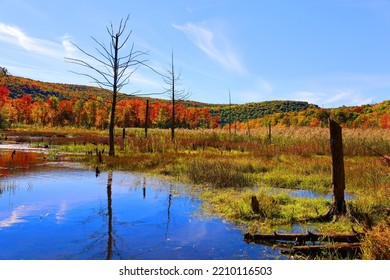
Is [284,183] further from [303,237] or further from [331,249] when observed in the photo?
[331,249]

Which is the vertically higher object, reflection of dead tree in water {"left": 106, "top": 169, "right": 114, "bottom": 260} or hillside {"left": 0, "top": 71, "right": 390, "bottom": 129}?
hillside {"left": 0, "top": 71, "right": 390, "bottom": 129}

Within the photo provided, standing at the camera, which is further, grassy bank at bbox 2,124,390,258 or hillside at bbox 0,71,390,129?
hillside at bbox 0,71,390,129

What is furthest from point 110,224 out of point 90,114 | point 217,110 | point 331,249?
point 217,110

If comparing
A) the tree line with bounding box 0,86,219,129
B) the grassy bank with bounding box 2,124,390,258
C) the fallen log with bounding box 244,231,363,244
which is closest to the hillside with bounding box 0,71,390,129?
the tree line with bounding box 0,86,219,129

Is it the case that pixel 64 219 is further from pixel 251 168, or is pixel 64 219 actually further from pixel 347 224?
pixel 251 168

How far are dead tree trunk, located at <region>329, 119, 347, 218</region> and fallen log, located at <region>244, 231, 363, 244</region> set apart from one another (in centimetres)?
166

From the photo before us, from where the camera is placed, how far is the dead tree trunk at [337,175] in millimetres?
7602

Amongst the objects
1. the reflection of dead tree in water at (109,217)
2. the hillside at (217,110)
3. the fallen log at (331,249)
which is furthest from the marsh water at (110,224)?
the hillside at (217,110)

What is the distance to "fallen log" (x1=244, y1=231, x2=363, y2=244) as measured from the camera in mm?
5672

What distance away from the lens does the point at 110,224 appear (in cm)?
708

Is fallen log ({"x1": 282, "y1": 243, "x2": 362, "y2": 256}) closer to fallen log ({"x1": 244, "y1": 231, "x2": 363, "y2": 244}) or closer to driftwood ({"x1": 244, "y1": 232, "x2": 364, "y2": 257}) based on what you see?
driftwood ({"x1": 244, "y1": 232, "x2": 364, "y2": 257})

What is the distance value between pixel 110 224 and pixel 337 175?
15.4ft

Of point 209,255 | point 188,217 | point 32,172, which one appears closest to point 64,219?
point 188,217

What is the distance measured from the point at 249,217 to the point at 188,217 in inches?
49.4
